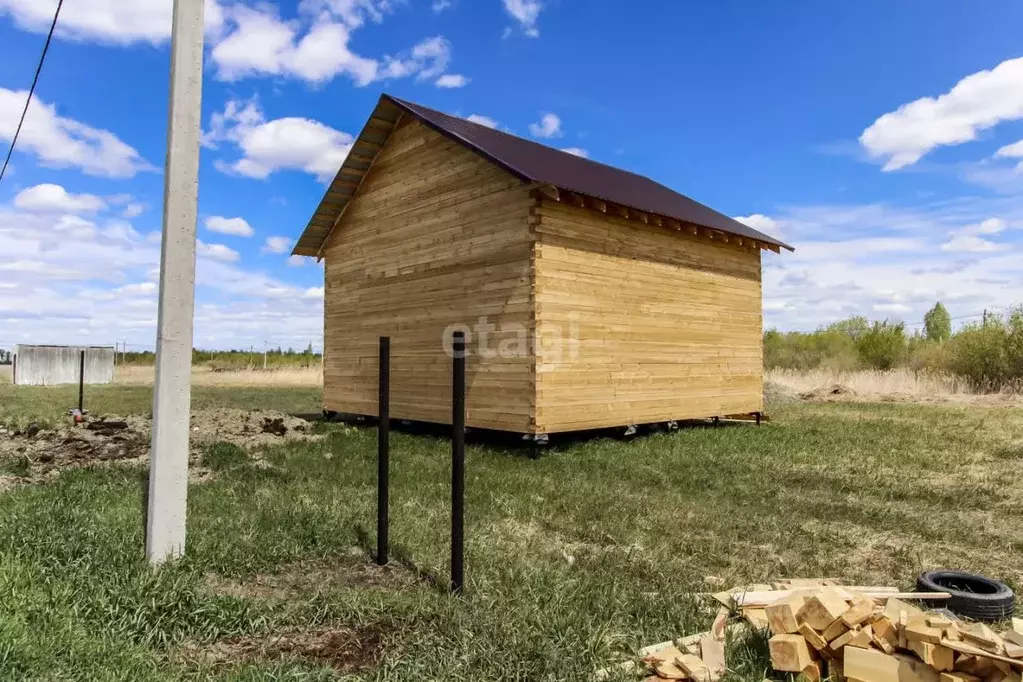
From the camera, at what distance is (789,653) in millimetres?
3359

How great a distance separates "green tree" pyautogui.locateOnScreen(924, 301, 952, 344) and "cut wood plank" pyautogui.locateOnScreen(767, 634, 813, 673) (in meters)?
60.5

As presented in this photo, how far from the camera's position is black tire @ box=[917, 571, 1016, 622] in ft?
13.6

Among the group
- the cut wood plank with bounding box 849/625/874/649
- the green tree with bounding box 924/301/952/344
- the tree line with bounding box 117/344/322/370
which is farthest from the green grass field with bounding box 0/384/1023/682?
the green tree with bounding box 924/301/952/344

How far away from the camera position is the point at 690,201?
1850cm

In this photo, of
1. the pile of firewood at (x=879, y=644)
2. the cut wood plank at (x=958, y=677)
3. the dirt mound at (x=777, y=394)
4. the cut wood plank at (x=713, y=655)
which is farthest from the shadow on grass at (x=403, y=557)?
the dirt mound at (x=777, y=394)

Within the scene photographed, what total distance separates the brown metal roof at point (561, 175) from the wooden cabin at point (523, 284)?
0.06 m

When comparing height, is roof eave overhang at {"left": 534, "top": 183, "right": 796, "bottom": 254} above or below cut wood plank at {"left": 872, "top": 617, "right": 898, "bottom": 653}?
above

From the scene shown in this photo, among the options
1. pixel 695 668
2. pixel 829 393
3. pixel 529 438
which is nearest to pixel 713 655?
pixel 695 668

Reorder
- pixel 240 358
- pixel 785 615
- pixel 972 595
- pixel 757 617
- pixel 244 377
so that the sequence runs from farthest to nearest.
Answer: pixel 240 358, pixel 244 377, pixel 972 595, pixel 757 617, pixel 785 615

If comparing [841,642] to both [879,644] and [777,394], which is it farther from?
[777,394]

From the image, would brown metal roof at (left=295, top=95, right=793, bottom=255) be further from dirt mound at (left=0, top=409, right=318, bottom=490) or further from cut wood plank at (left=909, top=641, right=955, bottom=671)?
cut wood plank at (left=909, top=641, right=955, bottom=671)

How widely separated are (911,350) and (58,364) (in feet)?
144

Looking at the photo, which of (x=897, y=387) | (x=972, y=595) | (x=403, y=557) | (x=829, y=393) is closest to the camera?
(x=972, y=595)

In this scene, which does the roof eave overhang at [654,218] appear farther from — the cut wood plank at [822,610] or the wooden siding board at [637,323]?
the cut wood plank at [822,610]
